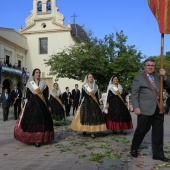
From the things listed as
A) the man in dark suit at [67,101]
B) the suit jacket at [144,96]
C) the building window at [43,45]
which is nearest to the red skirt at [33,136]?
the suit jacket at [144,96]

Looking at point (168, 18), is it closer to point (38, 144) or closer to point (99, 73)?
point (38, 144)

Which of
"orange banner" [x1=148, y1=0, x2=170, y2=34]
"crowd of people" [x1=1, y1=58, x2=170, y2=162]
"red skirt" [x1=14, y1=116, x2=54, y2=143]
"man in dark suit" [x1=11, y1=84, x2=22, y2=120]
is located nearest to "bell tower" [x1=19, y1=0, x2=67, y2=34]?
"man in dark suit" [x1=11, y1=84, x2=22, y2=120]

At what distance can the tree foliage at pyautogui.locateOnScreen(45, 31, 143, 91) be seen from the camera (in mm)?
25328

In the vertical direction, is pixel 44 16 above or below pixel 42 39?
above

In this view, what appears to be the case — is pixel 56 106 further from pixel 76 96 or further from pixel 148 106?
pixel 148 106

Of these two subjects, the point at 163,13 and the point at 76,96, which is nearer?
the point at 163,13

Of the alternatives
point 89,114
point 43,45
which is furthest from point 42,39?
point 89,114

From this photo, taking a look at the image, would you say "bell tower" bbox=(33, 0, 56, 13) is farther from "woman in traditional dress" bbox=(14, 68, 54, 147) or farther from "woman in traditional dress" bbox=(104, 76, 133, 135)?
"woman in traditional dress" bbox=(14, 68, 54, 147)

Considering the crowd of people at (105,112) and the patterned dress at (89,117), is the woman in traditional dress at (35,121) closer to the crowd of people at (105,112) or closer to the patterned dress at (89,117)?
the crowd of people at (105,112)

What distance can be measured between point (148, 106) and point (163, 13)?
5.30ft

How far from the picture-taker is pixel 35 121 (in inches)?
265

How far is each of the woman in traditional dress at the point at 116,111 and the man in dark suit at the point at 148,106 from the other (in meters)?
3.18

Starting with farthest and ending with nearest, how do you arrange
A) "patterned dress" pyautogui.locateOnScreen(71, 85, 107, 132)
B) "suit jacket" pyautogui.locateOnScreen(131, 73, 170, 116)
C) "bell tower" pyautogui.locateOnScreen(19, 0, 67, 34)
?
"bell tower" pyautogui.locateOnScreen(19, 0, 67, 34)
"patterned dress" pyautogui.locateOnScreen(71, 85, 107, 132)
"suit jacket" pyautogui.locateOnScreen(131, 73, 170, 116)

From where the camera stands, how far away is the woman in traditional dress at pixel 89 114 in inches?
313
